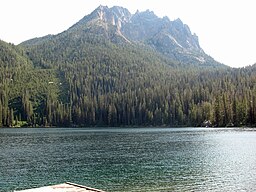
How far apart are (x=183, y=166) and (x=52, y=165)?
74.4 feet

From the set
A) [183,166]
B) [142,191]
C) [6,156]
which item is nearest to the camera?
[142,191]

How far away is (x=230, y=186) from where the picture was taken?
40750mm

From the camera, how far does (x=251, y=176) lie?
46.2 m

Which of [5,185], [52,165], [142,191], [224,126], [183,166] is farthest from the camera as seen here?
[224,126]

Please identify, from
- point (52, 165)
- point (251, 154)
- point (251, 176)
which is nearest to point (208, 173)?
point (251, 176)

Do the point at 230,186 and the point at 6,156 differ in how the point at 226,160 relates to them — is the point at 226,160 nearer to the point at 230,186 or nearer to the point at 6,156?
the point at 230,186

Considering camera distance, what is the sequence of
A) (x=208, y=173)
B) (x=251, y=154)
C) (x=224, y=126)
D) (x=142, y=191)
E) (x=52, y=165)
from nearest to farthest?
1. (x=142, y=191)
2. (x=208, y=173)
3. (x=52, y=165)
4. (x=251, y=154)
5. (x=224, y=126)

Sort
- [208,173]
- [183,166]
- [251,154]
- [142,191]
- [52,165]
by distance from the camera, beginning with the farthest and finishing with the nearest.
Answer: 1. [251,154]
2. [52,165]
3. [183,166]
4. [208,173]
5. [142,191]

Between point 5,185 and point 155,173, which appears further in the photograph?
point 155,173

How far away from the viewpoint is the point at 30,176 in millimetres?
50250

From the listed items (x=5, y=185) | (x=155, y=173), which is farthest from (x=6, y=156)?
(x=155, y=173)

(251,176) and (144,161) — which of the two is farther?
(144,161)

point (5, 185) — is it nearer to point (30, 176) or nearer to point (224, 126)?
point (30, 176)

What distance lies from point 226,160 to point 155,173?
18.1 meters
